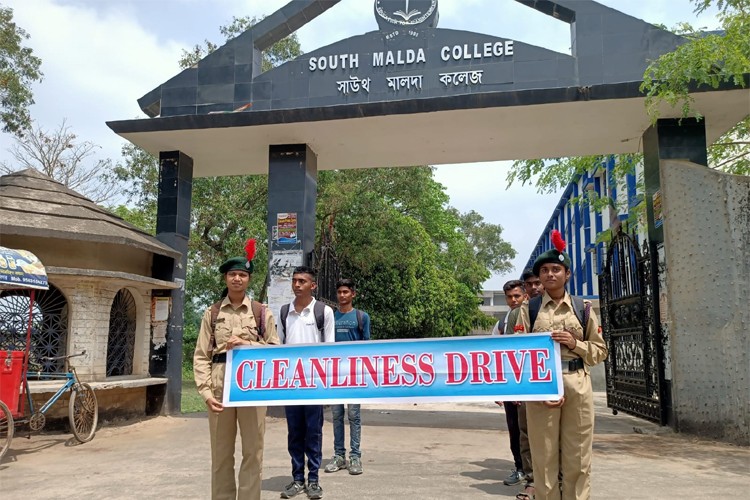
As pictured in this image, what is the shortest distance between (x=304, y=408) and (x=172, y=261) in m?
6.24

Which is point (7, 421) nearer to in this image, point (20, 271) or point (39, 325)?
point (20, 271)

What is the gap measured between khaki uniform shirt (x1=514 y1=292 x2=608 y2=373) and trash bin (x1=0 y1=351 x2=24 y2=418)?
581 cm

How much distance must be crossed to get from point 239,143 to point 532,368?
307 inches

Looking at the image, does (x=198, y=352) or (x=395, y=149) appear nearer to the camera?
(x=198, y=352)

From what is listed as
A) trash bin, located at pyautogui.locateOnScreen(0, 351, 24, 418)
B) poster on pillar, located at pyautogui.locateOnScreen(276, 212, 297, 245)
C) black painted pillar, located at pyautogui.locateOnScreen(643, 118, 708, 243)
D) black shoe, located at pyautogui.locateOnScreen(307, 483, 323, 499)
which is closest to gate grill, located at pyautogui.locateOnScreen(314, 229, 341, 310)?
poster on pillar, located at pyautogui.locateOnScreen(276, 212, 297, 245)

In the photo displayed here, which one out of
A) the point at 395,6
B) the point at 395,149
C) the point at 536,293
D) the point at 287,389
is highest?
the point at 395,6

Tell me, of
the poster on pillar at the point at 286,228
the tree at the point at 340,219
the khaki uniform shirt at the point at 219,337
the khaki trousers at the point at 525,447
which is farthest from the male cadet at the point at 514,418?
the tree at the point at 340,219

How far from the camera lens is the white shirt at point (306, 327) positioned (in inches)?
206

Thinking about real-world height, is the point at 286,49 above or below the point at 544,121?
above

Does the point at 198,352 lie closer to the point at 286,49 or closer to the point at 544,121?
Answer: the point at 544,121

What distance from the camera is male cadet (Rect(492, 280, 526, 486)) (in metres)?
5.55

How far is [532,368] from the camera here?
4.14 meters

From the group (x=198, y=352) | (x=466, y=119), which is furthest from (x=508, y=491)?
(x=466, y=119)

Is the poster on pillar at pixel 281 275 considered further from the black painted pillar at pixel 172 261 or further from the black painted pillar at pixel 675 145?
the black painted pillar at pixel 675 145
